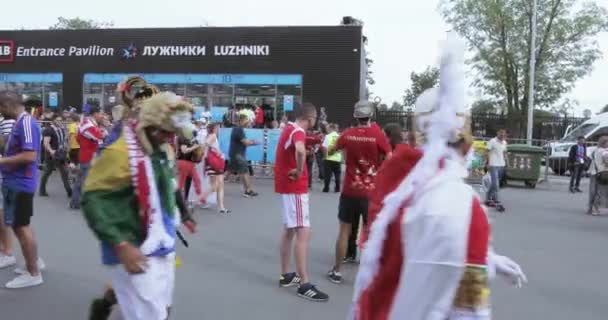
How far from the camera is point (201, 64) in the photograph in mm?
23906

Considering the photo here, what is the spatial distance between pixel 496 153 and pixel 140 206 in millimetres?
10364

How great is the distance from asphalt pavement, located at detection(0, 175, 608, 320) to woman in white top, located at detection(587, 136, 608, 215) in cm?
84

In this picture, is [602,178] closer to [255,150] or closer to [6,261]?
[255,150]

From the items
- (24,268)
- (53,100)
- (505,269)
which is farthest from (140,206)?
(53,100)

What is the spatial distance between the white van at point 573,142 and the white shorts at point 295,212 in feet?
50.8

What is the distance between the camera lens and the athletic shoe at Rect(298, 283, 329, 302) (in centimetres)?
527

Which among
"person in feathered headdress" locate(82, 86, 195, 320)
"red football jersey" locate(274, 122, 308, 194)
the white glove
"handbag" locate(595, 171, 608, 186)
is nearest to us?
the white glove

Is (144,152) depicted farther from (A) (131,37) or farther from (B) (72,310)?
(A) (131,37)

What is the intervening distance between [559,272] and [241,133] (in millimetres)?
7237

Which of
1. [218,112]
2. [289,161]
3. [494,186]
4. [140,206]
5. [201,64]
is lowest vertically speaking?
[494,186]

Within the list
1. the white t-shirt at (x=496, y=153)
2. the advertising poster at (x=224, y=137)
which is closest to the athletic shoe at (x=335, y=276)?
the white t-shirt at (x=496, y=153)

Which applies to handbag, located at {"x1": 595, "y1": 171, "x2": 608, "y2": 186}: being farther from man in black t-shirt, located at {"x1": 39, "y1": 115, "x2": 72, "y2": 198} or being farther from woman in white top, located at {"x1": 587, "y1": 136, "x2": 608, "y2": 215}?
man in black t-shirt, located at {"x1": 39, "y1": 115, "x2": 72, "y2": 198}

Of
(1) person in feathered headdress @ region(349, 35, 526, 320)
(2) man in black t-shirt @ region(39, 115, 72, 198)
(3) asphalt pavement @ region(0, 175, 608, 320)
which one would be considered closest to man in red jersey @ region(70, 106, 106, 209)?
(3) asphalt pavement @ region(0, 175, 608, 320)

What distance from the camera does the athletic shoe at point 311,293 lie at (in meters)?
5.27
